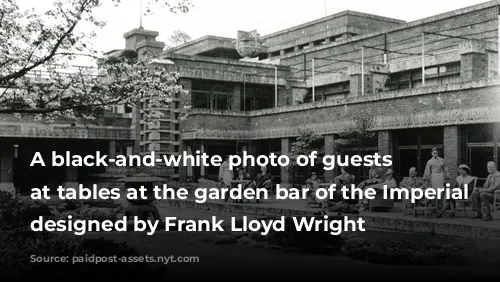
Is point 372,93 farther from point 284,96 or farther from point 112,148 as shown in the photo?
point 112,148

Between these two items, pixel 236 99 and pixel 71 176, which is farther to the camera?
pixel 236 99

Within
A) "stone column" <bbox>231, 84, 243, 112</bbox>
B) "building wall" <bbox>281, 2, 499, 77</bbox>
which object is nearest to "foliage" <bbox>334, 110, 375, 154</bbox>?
"building wall" <bbox>281, 2, 499, 77</bbox>

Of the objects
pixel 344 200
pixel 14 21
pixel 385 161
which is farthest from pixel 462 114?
pixel 14 21

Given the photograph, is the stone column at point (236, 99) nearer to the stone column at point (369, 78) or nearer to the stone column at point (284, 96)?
the stone column at point (284, 96)

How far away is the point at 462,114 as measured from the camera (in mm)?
22828

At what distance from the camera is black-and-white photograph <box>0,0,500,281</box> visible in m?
10.7

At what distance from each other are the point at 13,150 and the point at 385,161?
64.8 feet

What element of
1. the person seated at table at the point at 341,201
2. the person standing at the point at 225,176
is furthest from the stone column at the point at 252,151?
the person seated at table at the point at 341,201

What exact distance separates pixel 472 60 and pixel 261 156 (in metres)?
10.9

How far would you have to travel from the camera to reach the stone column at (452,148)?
23078 mm

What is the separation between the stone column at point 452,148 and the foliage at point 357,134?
3281 millimetres

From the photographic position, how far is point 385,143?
2622cm

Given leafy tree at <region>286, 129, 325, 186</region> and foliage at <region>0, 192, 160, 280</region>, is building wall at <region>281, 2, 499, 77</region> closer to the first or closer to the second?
leafy tree at <region>286, 129, 325, 186</region>

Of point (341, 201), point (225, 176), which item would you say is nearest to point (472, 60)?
point (225, 176)
